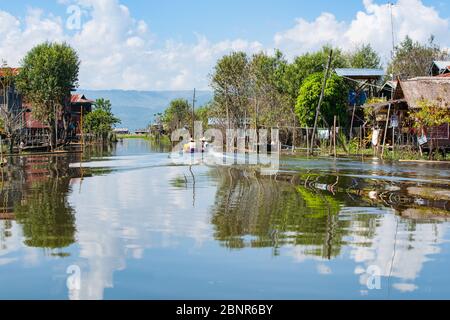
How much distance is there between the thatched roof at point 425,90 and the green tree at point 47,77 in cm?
4036

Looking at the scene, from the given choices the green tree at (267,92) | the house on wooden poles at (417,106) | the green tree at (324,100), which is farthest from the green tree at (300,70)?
the house on wooden poles at (417,106)

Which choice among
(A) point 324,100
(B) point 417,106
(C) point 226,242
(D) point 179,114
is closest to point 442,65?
(A) point 324,100

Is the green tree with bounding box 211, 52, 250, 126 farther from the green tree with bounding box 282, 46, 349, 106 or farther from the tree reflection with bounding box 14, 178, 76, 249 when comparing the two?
the tree reflection with bounding box 14, 178, 76, 249

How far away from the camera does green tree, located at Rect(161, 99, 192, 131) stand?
103m

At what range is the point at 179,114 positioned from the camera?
11081 centimetres

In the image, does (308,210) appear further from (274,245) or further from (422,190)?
(422,190)

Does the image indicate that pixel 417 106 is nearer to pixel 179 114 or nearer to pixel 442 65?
pixel 442 65

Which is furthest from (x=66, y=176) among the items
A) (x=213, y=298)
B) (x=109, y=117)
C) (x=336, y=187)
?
(x=109, y=117)

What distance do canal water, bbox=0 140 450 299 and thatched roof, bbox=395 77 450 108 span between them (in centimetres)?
1603

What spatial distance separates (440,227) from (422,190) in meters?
6.52

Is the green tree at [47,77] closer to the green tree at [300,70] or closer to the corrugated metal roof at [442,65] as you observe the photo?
the green tree at [300,70]

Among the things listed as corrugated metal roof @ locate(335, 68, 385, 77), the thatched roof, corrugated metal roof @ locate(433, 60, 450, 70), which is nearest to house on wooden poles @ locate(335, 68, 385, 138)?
corrugated metal roof @ locate(335, 68, 385, 77)

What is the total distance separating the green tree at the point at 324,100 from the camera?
50.5m
